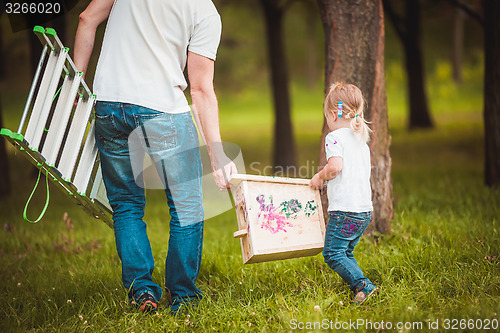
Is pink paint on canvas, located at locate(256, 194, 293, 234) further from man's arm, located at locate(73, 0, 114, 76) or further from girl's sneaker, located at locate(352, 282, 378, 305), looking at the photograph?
Answer: man's arm, located at locate(73, 0, 114, 76)

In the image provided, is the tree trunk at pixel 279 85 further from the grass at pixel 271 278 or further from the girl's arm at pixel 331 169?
the girl's arm at pixel 331 169

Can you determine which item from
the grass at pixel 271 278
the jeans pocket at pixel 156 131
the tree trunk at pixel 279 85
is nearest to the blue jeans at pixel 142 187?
the jeans pocket at pixel 156 131

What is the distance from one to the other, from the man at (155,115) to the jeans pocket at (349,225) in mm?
721

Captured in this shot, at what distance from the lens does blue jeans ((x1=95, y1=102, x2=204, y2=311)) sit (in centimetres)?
273

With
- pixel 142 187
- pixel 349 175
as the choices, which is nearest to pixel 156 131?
pixel 142 187

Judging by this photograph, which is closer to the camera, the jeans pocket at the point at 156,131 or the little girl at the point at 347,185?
the jeans pocket at the point at 156,131

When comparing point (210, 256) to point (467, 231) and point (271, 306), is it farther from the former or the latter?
point (467, 231)

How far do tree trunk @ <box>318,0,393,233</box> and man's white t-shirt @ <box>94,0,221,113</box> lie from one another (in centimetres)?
158

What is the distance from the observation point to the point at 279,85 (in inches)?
370

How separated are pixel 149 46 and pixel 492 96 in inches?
190

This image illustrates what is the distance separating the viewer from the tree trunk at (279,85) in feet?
29.9

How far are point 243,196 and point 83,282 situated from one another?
58.4 inches

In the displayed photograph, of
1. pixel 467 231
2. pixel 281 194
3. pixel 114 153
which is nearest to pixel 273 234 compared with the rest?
pixel 281 194

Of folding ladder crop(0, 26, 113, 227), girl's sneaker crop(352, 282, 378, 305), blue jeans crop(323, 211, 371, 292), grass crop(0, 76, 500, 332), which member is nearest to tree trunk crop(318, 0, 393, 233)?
grass crop(0, 76, 500, 332)
